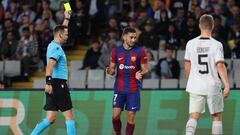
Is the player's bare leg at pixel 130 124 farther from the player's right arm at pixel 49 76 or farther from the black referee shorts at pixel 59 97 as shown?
the player's right arm at pixel 49 76

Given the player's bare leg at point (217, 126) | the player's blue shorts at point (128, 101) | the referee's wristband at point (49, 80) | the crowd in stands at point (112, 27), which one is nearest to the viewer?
the player's bare leg at point (217, 126)

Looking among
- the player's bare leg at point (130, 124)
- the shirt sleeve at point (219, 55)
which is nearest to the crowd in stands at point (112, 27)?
the player's bare leg at point (130, 124)

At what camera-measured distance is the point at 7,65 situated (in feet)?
63.4

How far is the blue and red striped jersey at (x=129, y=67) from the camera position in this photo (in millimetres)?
13562

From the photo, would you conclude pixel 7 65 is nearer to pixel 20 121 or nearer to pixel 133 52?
pixel 20 121

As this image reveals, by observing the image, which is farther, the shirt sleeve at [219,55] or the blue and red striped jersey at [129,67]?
the blue and red striped jersey at [129,67]

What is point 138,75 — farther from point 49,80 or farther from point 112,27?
point 112,27

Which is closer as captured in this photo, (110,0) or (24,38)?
(24,38)

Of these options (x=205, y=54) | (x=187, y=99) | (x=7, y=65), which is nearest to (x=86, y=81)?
(x=7, y=65)

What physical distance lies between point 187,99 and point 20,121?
3046 millimetres

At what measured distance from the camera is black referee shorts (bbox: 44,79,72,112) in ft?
43.6

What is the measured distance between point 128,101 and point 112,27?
6633 millimetres

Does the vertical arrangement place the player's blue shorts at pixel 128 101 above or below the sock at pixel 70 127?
above

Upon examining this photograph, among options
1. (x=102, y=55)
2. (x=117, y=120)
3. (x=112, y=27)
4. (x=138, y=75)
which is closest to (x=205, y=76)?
(x=138, y=75)
